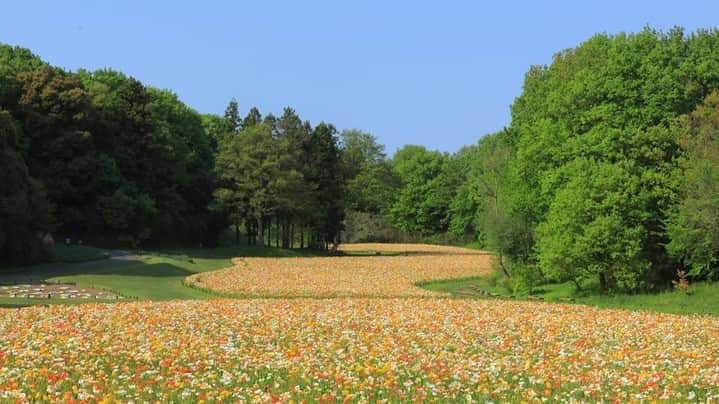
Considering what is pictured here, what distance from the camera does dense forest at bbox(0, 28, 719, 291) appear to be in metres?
35.3

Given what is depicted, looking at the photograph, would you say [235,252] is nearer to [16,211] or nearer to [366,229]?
[16,211]

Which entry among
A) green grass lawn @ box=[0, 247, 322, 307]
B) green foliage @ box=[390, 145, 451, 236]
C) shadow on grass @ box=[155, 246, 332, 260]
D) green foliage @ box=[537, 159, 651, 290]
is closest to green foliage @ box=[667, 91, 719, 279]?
green foliage @ box=[537, 159, 651, 290]

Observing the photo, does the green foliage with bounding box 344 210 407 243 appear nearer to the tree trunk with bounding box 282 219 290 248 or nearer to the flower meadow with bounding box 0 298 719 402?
the tree trunk with bounding box 282 219 290 248

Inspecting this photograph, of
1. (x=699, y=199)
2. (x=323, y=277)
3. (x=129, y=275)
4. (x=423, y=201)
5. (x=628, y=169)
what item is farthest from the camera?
(x=423, y=201)

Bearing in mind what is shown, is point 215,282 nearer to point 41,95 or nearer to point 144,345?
point 144,345

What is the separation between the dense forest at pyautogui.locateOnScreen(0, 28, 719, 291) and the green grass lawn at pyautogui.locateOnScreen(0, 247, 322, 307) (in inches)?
148

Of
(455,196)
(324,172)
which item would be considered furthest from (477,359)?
(455,196)

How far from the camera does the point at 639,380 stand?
474 inches

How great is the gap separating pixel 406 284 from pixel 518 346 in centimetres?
2835

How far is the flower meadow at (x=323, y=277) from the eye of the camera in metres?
38.7

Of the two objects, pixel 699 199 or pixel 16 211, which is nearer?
pixel 699 199

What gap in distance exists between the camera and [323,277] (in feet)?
159

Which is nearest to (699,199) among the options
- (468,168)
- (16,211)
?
(16,211)

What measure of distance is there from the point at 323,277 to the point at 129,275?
1241cm
